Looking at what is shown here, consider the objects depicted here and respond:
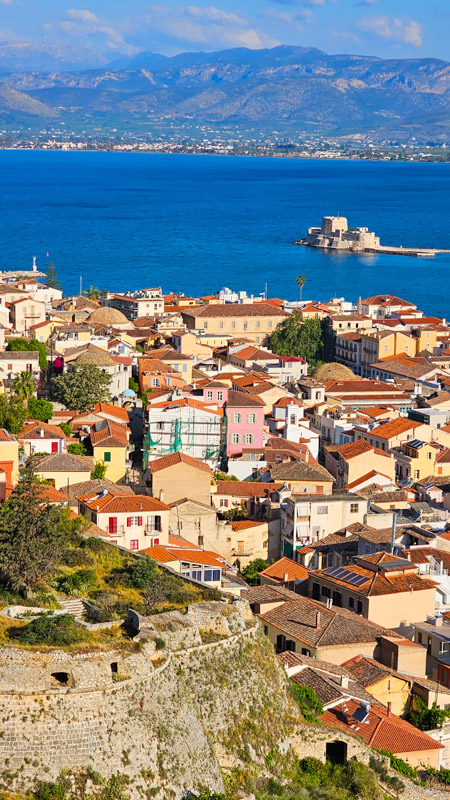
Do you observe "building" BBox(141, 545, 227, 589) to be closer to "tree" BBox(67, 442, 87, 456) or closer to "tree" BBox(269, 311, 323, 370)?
"tree" BBox(67, 442, 87, 456)

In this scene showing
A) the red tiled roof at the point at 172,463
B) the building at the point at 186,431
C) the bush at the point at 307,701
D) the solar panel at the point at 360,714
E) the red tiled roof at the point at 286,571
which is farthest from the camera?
the building at the point at 186,431

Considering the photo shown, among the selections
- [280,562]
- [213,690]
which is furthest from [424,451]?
[213,690]

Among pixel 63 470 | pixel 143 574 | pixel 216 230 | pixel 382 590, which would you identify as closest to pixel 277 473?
pixel 63 470

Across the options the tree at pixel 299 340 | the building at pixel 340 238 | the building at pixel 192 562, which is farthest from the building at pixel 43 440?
the building at pixel 340 238

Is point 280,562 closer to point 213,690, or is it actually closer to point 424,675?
point 424,675

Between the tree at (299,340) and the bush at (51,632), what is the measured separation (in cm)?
3227

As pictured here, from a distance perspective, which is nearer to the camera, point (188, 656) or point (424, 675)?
point (188, 656)

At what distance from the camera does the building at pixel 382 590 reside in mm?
15984

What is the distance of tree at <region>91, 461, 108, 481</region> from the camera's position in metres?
22.4

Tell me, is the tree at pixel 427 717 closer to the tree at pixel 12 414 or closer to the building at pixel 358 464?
the building at pixel 358 464

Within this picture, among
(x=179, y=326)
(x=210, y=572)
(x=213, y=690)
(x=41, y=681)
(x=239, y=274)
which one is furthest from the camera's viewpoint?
(x=239, y=274)

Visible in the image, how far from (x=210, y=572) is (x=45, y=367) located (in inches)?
723

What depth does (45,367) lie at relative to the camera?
106 feet

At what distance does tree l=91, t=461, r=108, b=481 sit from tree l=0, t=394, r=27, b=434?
72.9 inches
